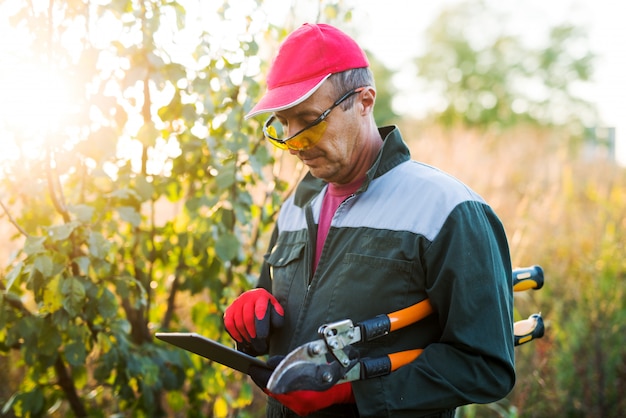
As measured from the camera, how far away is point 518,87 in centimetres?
2900

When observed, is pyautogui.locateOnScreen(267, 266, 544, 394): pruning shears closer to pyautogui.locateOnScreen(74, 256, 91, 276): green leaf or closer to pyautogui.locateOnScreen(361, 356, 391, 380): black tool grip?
pyautogui.locateOnScreen(361, 356, 391, 380): black tool grip

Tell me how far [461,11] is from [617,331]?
28.8 m

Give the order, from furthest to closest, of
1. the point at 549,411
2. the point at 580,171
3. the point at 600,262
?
the point at 580,171
the point at 600,262
the point at 549,411

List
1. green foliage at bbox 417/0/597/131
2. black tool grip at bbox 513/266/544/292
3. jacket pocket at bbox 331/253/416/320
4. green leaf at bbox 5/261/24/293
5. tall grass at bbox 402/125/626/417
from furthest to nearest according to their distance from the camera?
green foliage at bbox 417/0/597/131 → tall grass at bbox 402/125/626/417 → green leaf at bbox 5/261/24/293 → black tool grip at bbox 513/266/544/292 → jacket pocket at bbox 331/253/416/320

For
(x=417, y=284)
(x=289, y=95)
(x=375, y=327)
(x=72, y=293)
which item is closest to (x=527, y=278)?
(x=417, y=284)

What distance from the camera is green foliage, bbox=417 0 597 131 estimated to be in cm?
2812

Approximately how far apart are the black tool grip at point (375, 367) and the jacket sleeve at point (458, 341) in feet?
0.06

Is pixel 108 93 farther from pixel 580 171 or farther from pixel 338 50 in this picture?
pixel 580 171

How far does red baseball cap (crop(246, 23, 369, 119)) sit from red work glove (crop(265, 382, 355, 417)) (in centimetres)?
75

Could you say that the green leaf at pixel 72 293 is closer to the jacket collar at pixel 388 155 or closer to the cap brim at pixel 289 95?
the cap brim at pixel 289 95

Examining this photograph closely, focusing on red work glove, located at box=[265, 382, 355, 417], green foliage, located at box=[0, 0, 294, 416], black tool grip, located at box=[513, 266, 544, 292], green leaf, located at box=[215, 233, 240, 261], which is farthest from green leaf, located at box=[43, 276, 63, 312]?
black tool grip, located at box=[513, 266, 544, 292]

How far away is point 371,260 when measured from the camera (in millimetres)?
1740

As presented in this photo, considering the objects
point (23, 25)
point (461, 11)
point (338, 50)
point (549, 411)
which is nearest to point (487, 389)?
point (338, 50)

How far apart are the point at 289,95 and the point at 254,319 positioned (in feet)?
2.17
